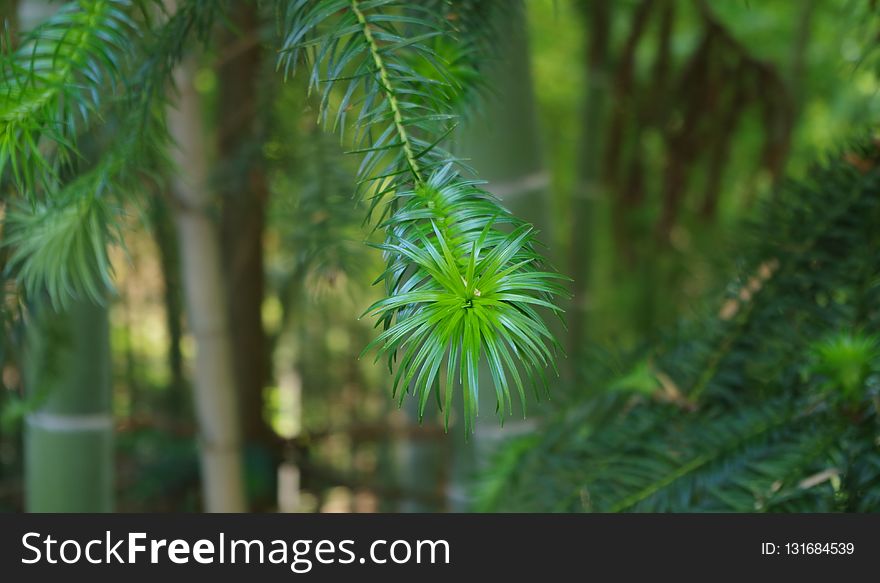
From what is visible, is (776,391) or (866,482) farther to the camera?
(776,391)

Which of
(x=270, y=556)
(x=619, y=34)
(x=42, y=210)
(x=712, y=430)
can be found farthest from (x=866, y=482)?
(x=619, y=34)

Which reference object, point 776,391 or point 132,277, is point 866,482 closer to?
point 776,391

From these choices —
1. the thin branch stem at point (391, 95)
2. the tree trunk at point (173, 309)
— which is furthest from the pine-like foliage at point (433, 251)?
the tree trunk at point (173, 309)

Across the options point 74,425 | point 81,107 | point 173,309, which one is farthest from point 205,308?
point 173,309

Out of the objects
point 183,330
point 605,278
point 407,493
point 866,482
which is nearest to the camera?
point 866,482

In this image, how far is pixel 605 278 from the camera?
191cm

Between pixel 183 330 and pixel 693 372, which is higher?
pixel 183 330

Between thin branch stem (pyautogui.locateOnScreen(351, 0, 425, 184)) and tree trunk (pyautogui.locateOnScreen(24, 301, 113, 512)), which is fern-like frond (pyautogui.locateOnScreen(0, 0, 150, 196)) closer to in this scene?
thin branch stem (pyautogui.locateOnScreen(351, 0, 425, 184))

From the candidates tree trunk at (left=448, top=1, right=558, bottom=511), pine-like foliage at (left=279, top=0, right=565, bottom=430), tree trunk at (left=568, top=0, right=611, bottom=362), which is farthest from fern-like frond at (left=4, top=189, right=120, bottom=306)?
tree trunk at (left=568, top=0, right=611, bottom=362)

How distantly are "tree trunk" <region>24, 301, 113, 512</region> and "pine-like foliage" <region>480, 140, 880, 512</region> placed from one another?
0.39 m

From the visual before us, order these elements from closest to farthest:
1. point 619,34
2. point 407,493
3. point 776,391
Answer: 1. point 776,391
2. point 407,493
3. point 619,34

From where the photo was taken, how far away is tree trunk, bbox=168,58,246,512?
753mm

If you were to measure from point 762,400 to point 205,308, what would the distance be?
515mm

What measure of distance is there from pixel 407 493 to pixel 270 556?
1.02 metres
